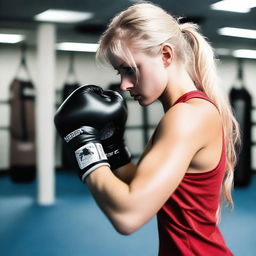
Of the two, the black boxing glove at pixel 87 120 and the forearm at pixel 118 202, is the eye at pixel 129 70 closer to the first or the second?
the black boxing glove at pixel 87 120

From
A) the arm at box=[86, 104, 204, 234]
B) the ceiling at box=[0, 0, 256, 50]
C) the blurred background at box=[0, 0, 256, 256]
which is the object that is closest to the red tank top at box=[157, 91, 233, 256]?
the arm at box=[86, 104, 204, 234]

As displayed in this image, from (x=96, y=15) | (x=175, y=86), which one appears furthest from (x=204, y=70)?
(x=96, y=15)

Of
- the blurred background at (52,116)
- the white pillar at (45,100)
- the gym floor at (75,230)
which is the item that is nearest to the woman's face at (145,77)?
the blurred background at (52,116)

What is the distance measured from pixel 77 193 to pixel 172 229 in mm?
5081

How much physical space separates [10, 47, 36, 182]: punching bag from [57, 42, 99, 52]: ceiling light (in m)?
0.95

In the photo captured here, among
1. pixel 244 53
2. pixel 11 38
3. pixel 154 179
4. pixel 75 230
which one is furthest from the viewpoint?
pixel 244 53

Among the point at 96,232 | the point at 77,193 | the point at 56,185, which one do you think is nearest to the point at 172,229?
the point at 96,232

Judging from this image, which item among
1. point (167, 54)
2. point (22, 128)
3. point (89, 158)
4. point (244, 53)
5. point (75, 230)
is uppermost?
point (167, 54)

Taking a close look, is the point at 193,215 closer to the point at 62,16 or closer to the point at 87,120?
the point at 87,120

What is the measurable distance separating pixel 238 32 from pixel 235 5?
1605 millimetres

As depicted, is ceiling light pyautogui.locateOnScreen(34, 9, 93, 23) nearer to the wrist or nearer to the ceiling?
the ceiling

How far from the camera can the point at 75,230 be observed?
13.4ft

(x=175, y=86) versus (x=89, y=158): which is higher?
(x=175, y=86)

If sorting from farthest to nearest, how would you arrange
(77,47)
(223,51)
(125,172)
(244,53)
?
(244,53) → (223,51) → (77,47) → (125,172)
